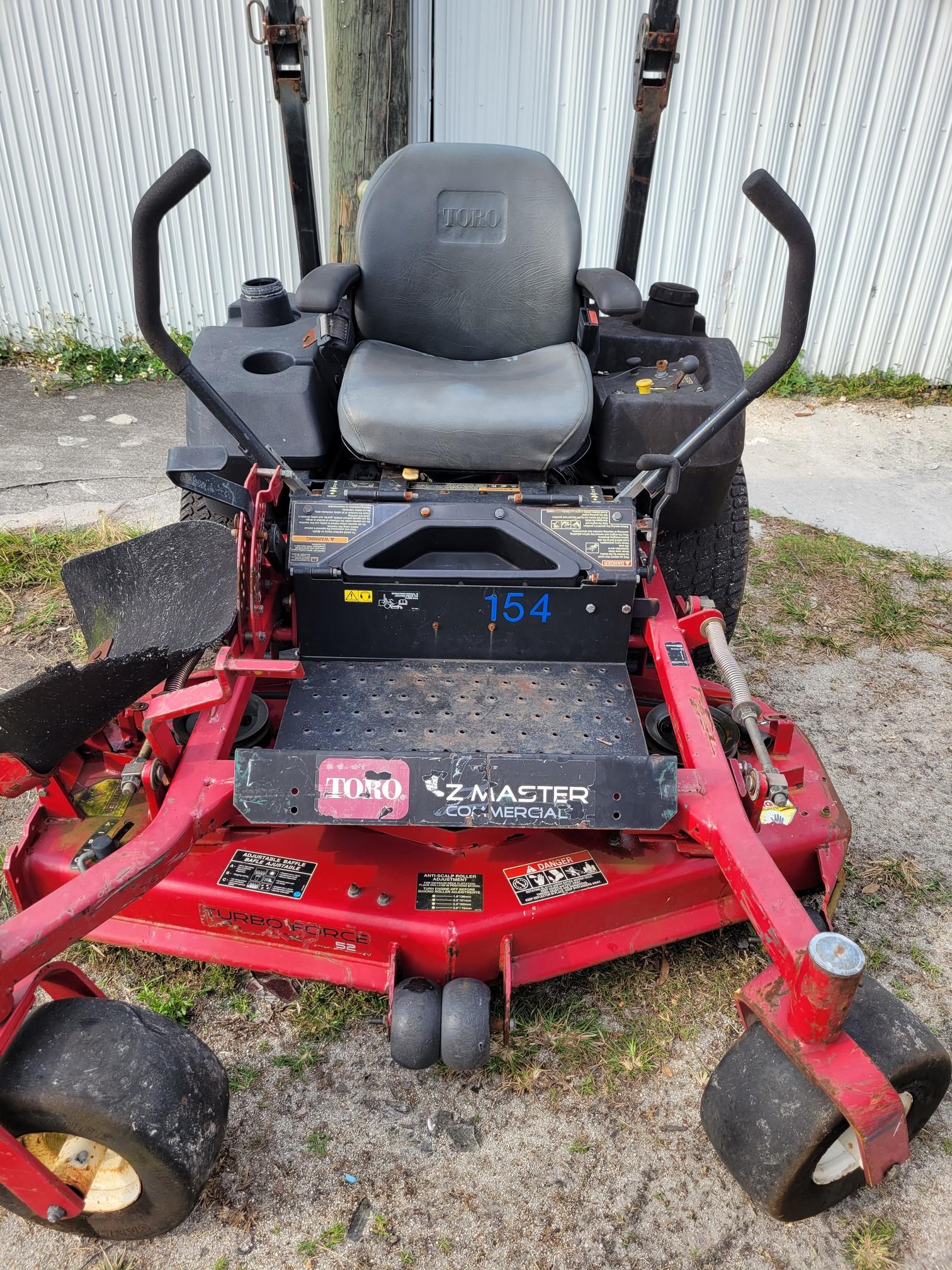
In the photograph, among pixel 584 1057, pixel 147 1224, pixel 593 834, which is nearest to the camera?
pixel 147 1224

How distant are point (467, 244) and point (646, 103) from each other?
0.69 m

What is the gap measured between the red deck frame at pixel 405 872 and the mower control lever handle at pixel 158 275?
0.26 meters

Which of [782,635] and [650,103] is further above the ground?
[650,103]

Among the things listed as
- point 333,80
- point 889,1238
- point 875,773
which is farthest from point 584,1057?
point 333,80

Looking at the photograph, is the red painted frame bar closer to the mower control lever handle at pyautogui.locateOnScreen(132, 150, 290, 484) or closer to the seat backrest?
the mower control lever handle at pyautogui.locateOnScreen(132, 150, 290, 484)

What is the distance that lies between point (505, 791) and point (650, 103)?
2.25m

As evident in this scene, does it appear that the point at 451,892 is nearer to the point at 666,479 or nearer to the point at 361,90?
the point at 666,479

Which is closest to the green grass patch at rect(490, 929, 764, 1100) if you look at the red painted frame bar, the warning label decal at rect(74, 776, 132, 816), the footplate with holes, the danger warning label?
the danger warning label

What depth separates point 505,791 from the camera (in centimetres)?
174

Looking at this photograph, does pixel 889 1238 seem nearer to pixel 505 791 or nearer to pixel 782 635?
pixel 505 791

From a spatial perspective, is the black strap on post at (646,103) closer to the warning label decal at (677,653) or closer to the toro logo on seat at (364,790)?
the warning label decal at (677,653)

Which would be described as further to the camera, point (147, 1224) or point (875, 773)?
point (875, 773)

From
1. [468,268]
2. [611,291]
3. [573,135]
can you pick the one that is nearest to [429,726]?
[611,291]

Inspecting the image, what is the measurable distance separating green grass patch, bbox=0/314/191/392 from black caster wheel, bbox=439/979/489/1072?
15.0ft
